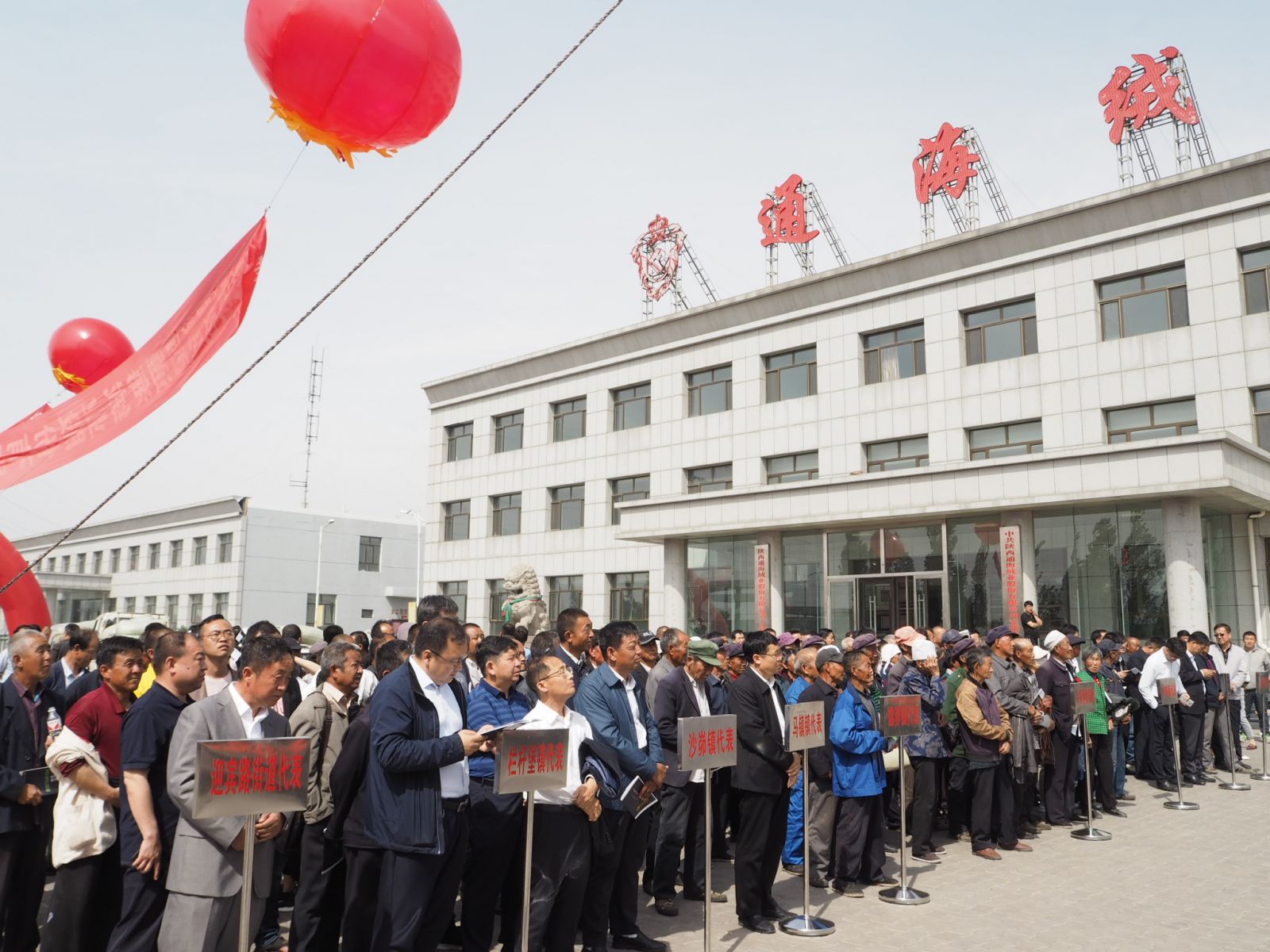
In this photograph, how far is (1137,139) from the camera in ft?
65.3

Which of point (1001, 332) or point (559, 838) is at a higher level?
point (1001, 332)

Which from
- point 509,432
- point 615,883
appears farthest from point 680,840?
point 509,432

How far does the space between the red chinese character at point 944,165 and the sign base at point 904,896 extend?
1848 cm

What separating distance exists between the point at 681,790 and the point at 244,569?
143 feet

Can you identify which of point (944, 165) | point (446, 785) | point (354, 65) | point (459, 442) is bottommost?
point (446, 785)

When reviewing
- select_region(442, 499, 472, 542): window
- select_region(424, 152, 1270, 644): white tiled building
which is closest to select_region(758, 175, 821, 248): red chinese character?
select_region(424, 152, 1270, 644): white tiled building

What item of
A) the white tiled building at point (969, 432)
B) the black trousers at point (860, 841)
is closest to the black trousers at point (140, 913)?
the black trousers at point (860, 841)

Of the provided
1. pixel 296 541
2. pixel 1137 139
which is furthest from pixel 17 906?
pixel 296 541

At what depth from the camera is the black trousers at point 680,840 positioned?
6695mm

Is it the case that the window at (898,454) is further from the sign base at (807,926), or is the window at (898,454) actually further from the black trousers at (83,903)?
the black trousers at (83,903)

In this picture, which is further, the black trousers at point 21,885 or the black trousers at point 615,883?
the black trousers at point 615,883

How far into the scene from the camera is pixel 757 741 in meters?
6.34

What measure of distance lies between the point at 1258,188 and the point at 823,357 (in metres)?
9.30

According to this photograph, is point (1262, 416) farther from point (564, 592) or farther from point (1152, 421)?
point (564, 592)
